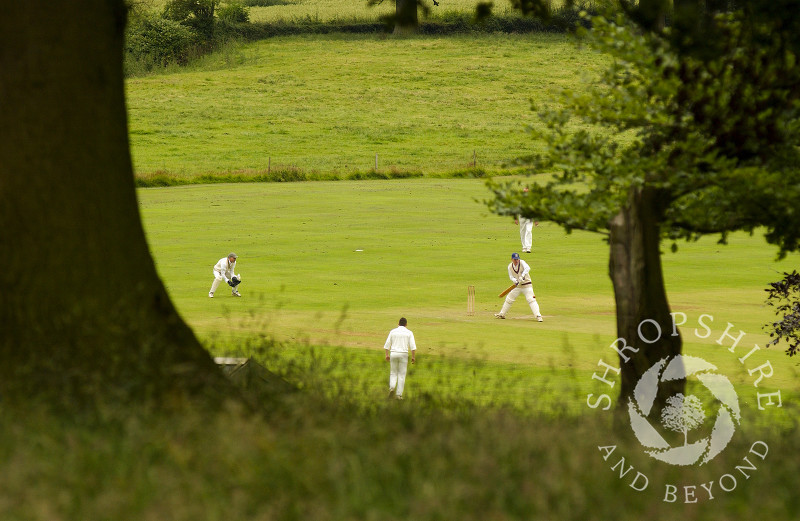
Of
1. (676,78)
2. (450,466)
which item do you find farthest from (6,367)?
(676,78)

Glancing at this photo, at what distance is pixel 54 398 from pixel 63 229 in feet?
4.34

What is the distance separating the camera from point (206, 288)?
29469mm

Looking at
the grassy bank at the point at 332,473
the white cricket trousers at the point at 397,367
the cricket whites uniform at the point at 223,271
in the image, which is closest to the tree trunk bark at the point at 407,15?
the grassy bank at the point at 332,473

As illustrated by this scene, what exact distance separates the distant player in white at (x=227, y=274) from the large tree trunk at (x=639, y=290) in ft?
57.8

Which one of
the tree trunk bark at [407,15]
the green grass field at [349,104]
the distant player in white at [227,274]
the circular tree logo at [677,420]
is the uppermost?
the tree trunk bark at [407,15]

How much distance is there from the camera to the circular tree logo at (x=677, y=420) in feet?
23.8

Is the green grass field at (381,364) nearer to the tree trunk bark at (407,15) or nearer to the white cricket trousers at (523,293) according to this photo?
the white cricket trousers at (523,293)

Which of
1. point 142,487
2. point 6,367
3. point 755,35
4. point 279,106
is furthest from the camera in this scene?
point 279,106

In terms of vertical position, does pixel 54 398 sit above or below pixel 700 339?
above

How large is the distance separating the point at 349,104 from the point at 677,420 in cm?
9096

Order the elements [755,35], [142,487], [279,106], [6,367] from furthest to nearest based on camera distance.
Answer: [279,106] < [755,35] < [6,367] < [142,487]

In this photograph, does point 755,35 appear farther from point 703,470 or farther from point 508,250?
point 508,250

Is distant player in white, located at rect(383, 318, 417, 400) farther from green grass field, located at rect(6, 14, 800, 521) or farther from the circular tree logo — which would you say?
the circular tree logo

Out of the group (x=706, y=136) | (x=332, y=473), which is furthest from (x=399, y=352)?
(x=332, y=473)
